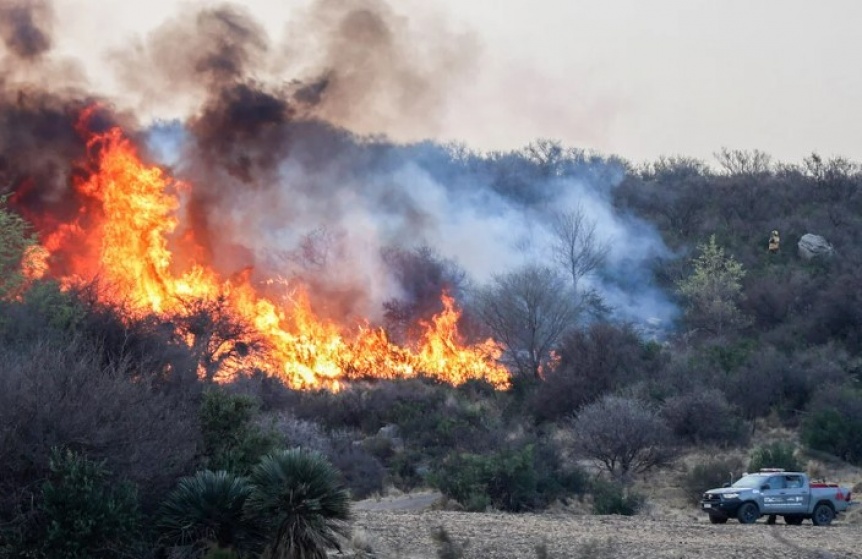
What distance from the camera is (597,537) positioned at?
72.7ft

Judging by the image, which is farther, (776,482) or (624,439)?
(624,439)

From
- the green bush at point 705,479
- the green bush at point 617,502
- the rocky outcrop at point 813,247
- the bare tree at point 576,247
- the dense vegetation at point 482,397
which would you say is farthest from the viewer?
the rocky outcrop at point 813,247

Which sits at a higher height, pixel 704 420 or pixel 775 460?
pixel 704 420

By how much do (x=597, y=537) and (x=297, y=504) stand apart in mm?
8034

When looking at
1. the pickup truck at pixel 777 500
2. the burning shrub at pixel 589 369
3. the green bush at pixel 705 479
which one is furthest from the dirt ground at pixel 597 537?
the burning shrub at pixel 589 369

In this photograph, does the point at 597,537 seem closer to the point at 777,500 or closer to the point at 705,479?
the point at 777,500

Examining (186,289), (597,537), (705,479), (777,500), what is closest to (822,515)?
(777,500)

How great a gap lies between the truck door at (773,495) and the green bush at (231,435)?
Result: 43.7 ft

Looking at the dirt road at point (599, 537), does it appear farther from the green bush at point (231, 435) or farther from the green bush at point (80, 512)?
the green bush at point (80, 512)

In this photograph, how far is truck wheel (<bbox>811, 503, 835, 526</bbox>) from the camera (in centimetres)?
2786

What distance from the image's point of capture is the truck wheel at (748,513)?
27484 millimetres

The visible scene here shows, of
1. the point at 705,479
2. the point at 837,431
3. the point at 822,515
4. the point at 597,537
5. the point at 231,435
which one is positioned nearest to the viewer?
the point at 231,435

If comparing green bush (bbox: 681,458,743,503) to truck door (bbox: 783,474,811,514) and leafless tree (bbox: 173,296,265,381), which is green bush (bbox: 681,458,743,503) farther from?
leafless tree (bbox: 173,296,265,381)

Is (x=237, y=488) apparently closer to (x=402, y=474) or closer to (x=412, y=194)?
(x=402, y=474)
